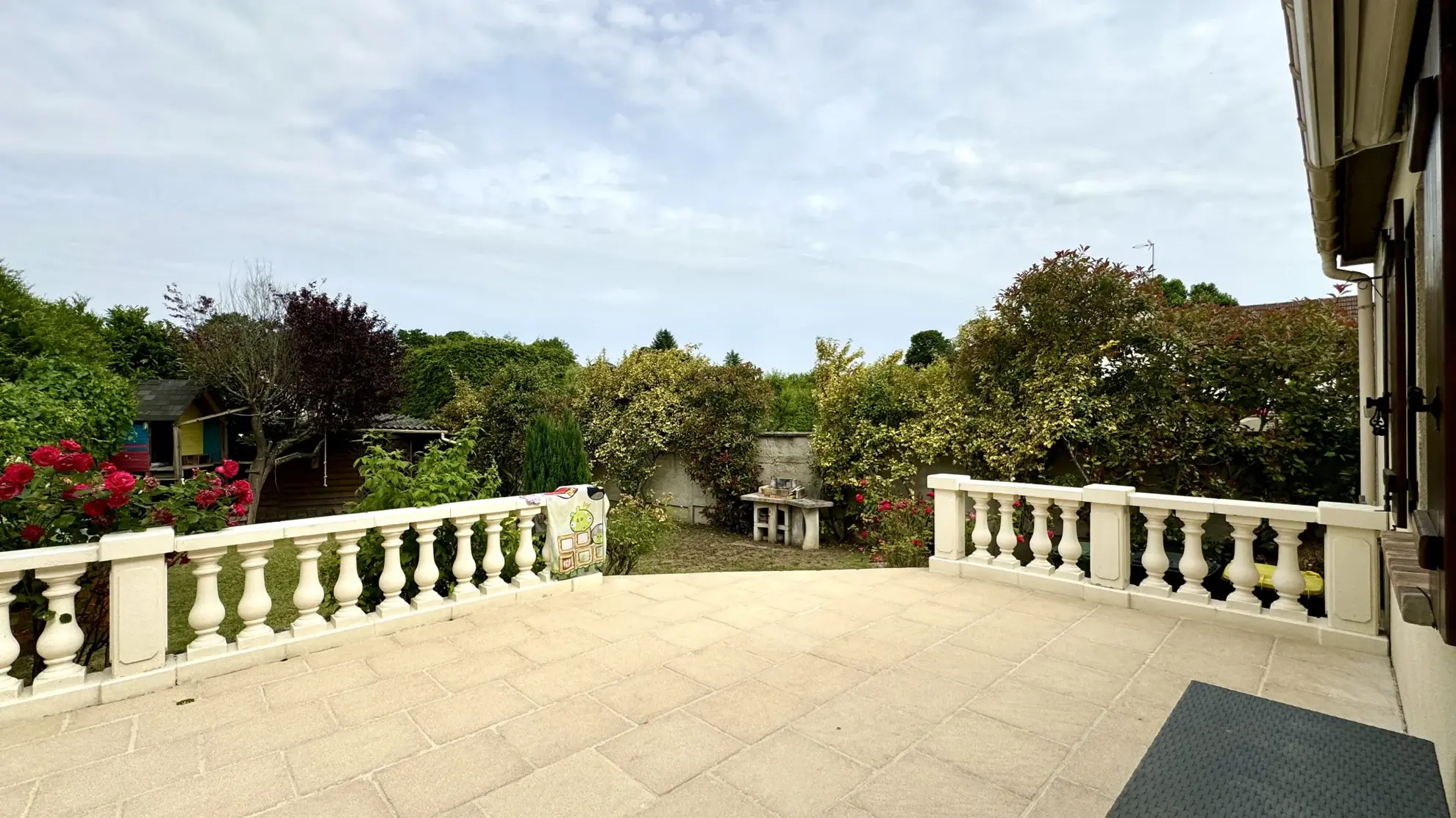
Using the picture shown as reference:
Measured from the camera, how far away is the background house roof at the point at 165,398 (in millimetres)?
10828

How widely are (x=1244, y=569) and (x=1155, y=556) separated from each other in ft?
1.39

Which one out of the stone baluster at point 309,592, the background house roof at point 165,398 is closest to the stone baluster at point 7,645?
the stone baluster at point 309,592

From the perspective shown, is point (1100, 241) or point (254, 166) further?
point (254, 166)

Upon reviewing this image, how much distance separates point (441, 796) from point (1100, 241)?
7708 millimetres

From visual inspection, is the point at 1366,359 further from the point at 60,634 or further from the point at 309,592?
the point at 60,634

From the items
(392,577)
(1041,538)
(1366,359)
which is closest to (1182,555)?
(1041,538)

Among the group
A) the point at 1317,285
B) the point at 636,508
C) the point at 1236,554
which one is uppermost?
the point at 1317,285

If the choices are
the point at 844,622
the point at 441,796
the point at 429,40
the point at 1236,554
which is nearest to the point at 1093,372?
the point at 1236,554

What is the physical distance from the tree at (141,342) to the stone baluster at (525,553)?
1665cm

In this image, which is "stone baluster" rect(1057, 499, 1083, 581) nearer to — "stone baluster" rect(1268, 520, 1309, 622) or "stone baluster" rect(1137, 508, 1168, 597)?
"stone baluster" rect(1137, 508, 1168, 597)

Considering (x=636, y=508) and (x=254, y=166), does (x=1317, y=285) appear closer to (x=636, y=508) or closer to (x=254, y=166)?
(x=636, y=508)

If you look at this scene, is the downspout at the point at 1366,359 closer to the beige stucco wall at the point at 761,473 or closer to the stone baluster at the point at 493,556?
the stone baluster at the point at 493,556

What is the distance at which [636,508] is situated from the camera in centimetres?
858

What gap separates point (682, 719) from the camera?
2367 mm
